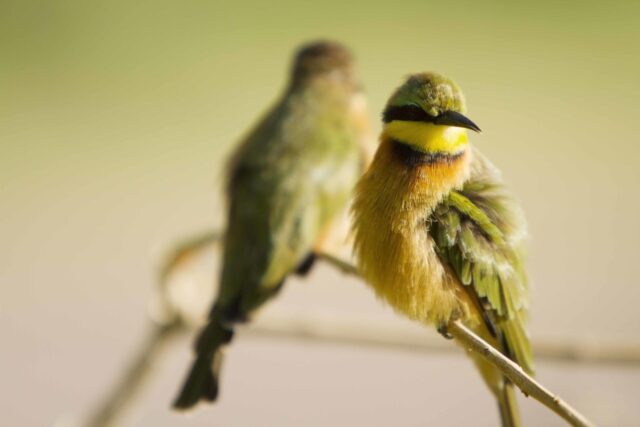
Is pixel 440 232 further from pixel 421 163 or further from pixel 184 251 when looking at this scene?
pixel 184 251

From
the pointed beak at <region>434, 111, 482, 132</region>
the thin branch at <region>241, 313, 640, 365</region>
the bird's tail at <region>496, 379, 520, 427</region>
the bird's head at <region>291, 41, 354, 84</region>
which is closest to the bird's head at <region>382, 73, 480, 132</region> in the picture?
the pointed beak at <region>434, 111, 482, 132</region>

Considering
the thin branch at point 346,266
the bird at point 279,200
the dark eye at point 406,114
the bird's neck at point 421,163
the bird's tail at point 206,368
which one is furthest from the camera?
the bird at point 279,200

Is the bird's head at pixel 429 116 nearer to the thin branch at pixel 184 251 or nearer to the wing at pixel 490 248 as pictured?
the wing at pixel 490 248

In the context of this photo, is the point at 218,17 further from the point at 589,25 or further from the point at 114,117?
the point at 589,25

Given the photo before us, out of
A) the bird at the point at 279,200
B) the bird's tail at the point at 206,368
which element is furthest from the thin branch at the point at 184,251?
the bird's tail at the point at 206,368

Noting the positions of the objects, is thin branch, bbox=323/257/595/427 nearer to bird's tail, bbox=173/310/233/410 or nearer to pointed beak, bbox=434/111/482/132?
pointed beak, bbox=434/111/482/132

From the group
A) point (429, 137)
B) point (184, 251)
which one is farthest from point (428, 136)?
point (184, 251)
